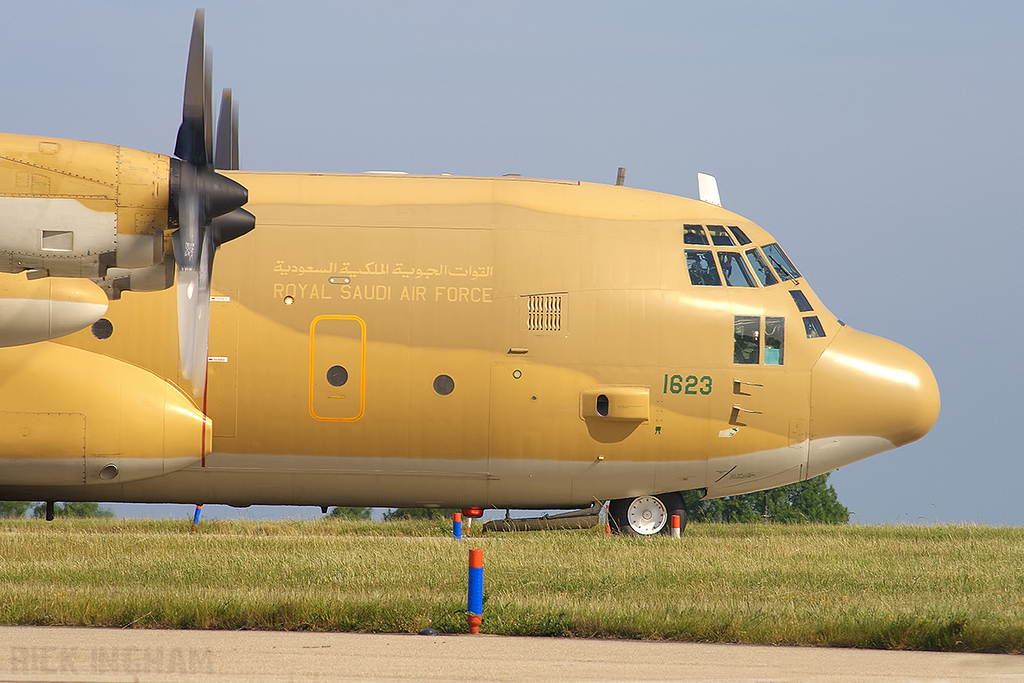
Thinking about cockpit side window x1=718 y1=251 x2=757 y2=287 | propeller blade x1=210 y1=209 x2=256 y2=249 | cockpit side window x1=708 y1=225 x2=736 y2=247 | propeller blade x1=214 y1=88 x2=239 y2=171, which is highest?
propeller blade x1=214 y1=88 x2=239 y2=171

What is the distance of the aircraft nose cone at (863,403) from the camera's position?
62.5 ft

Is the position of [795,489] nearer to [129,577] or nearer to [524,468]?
[524,468]

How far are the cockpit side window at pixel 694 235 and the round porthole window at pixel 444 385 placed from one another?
4415 millimetres

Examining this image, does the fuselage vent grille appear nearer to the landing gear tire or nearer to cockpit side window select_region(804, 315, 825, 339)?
the landing gear tire

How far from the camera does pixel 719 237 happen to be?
19.5 m

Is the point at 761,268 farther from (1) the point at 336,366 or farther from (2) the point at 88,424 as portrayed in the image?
(2) the point at 88,424

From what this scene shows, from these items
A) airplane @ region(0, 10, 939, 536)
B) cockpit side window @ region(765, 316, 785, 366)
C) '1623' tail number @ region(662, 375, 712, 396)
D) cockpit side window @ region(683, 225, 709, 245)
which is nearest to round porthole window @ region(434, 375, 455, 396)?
airplane @ region(0, 10, 939, 536)

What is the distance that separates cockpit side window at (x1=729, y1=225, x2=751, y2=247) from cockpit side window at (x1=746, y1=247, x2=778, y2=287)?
164 mm

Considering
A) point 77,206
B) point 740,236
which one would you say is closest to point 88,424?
point 77,206

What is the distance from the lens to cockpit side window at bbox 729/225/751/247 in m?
19.6

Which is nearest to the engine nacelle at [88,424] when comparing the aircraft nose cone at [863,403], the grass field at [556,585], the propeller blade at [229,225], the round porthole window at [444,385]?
the grass field at [556,585]

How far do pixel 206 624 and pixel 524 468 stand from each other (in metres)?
7.09

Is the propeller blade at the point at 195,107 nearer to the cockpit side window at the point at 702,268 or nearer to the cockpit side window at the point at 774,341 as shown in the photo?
the cockpit side window at the point at 702,268

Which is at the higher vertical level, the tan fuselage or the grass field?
the tan fuselage
